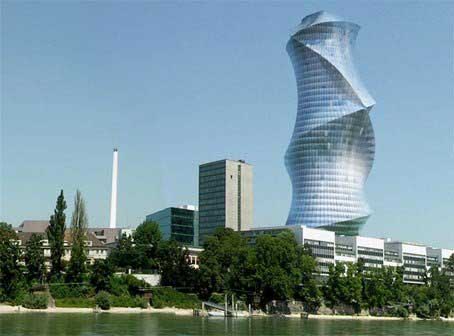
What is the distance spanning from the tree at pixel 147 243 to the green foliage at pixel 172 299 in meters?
8.92

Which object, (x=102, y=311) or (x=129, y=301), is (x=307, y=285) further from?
(x=102, y=311)

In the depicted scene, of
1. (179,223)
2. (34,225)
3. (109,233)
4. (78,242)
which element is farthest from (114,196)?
(78,242)

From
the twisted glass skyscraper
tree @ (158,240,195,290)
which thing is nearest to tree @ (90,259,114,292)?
tree @ (158,240,195,290)

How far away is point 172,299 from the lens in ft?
333

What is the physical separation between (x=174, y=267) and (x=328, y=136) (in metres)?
55.4

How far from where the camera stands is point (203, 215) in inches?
7549

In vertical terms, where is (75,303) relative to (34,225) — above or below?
below

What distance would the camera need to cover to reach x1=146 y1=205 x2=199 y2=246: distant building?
591ft

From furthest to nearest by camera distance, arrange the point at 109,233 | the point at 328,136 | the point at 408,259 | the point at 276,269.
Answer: the point at 109,233, the point at 408,259, the point at 328,136, the point at 276,269

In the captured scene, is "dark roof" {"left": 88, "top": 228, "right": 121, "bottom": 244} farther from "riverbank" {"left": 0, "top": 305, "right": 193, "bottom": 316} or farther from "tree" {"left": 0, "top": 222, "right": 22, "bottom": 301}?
"tree" {"left": 0, "top": 222, "right": 22, "bottom": 301}

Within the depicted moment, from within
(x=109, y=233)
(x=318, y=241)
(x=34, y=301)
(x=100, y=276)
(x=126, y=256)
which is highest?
(x=109, y=233)

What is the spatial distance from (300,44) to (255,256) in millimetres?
64302

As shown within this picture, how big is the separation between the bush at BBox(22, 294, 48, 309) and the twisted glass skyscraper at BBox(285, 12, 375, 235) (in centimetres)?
6967

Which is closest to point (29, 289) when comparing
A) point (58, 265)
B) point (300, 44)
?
point (58, 265)
